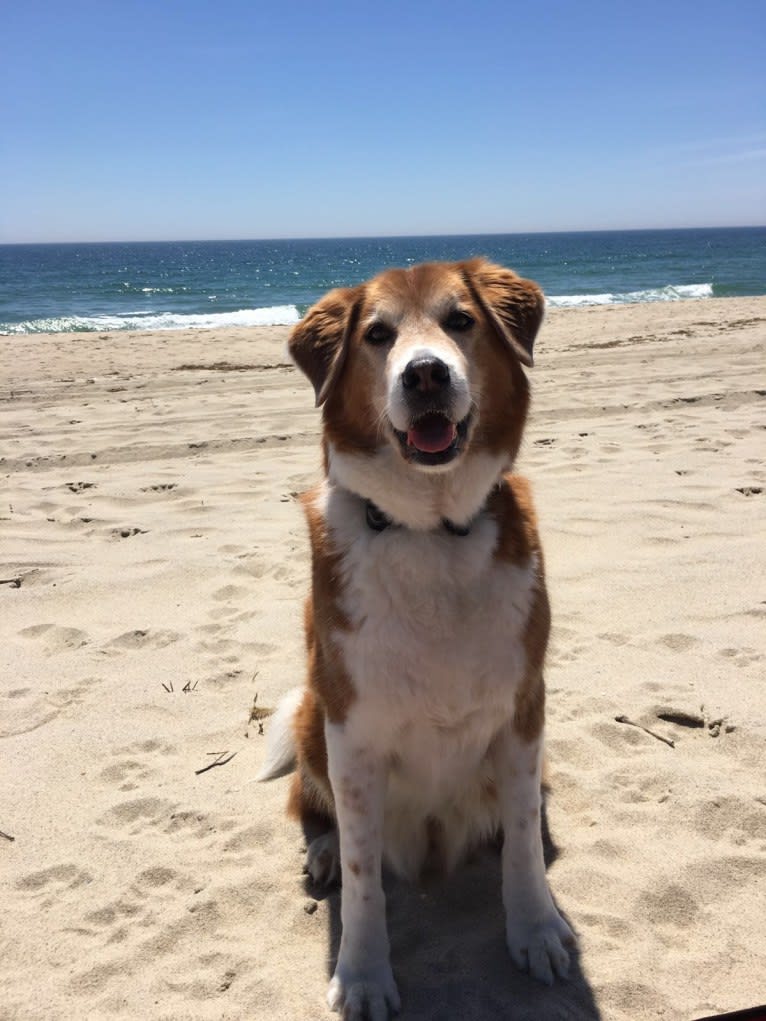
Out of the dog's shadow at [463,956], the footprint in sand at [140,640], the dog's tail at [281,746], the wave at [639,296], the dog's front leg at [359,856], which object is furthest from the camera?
the wave at [639,296]

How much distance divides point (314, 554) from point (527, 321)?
3.44 feet

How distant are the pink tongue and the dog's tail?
50.4 inches

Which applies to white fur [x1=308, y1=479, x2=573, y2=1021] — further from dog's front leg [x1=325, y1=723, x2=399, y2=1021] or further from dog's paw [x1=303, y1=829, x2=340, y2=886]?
dog's paw [x1=303, y1=829, x2=340, y2=886]

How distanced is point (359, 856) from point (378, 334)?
5.22 ft

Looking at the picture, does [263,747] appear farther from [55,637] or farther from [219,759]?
[55,637]

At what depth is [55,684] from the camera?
383cm

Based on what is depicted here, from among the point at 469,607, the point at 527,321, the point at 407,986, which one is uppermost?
the point at 527,321

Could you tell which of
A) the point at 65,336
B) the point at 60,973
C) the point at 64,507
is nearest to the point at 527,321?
the point at 60,973

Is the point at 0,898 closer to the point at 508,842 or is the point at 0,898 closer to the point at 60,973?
the point at 60,973

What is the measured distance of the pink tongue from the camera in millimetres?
2432

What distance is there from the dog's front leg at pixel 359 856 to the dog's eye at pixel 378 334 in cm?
120

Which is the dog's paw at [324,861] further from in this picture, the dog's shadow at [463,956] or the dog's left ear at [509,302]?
the dog's left ear at [509,302]

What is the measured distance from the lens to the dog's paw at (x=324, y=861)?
2.79 m

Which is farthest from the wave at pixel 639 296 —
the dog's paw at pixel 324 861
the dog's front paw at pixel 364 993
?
the dog's front paw at pixel 364 993
